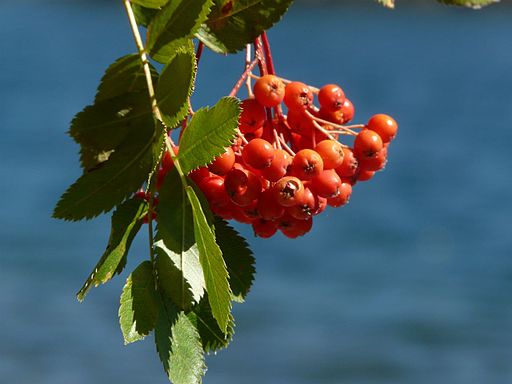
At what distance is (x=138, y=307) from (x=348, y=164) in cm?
28

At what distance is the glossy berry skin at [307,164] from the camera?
3.26ft

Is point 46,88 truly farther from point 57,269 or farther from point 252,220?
point 252,220

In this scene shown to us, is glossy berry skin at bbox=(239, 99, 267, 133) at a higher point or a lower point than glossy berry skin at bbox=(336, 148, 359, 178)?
higher

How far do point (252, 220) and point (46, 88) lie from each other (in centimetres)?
1539

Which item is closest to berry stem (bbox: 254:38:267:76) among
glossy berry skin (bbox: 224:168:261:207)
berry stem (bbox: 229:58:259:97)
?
berry stem (bbox: 229:58:259:97)

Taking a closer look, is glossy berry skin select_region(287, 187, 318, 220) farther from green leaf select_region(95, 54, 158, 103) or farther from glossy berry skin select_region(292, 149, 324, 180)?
green leaf select_region(95, 54, 158, 103)

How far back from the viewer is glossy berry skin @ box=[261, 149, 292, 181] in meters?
0.97

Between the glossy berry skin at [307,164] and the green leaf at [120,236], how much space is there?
0.16 m

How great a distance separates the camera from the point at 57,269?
12.5 meters

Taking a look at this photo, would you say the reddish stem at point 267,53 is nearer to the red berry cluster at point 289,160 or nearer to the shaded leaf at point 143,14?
the red berry cluster at point 289,160

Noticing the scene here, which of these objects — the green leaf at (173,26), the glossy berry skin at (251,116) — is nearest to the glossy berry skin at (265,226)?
the glossy berry skin at (251,116)

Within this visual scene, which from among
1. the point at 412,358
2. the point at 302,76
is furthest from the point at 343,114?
the point at 302,76

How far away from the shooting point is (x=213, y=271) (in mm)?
864

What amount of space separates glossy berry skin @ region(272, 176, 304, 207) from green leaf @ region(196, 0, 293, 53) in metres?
0.14
